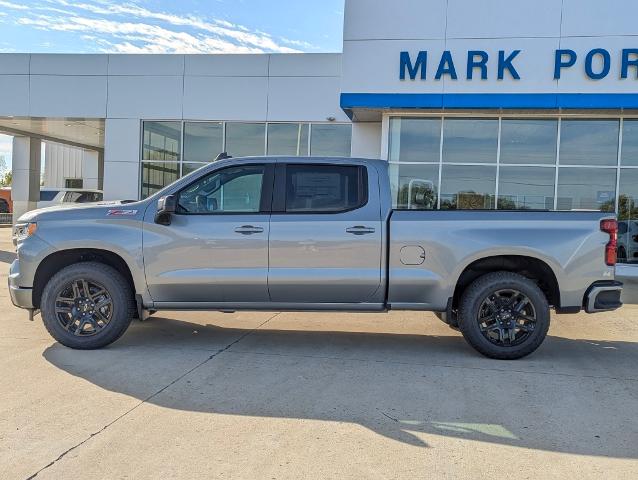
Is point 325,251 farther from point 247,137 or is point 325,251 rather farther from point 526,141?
point 247,137

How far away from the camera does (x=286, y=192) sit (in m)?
6.17

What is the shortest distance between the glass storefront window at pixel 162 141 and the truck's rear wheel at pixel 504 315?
13105mm

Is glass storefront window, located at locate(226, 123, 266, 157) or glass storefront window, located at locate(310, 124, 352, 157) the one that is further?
glass storefront window, located at locate(226, 123, 266, 157)

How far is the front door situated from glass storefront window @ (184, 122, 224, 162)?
1150 centimetres

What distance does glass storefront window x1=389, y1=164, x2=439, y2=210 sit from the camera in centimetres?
1414

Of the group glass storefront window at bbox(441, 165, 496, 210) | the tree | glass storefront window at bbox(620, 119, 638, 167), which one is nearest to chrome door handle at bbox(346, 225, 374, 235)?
glass storefront window at bbox(441, 165, 496, 210)

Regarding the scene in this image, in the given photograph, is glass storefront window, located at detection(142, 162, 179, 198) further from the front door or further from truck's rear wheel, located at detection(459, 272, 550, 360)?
truck's rear wheel, located at detection(459, 272, 550, 360)

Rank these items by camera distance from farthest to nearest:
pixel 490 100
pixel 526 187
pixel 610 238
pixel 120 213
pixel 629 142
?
pixel 526 187
pixel 629 142
pixel 490 100
pixel 120 213
pixel 610 238

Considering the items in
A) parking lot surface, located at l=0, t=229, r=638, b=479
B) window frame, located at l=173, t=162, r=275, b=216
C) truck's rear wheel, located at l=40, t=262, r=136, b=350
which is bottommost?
parking lot surface, located at l=0, t=229, r=638, b=479

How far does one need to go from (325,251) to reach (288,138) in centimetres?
1143

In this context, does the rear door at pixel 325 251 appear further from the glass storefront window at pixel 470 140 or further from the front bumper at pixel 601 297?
the glass storefront window at pixel 470 140

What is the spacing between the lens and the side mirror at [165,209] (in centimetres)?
584

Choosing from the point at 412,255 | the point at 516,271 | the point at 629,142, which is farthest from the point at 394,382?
the point at 629,142

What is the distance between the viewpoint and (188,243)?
600 cm
